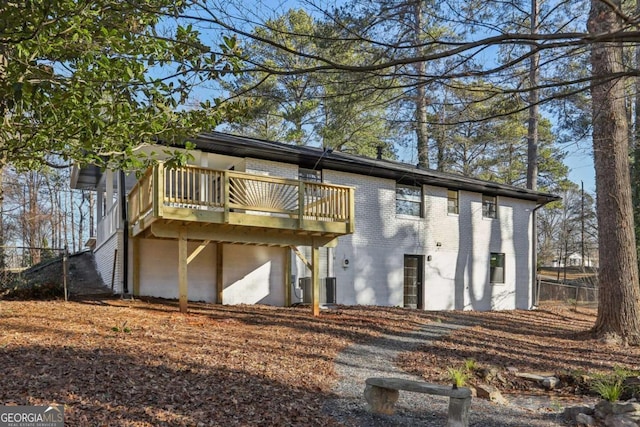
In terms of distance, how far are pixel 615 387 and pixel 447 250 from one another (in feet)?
37.9

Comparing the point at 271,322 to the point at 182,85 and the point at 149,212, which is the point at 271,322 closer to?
the point at 149,212

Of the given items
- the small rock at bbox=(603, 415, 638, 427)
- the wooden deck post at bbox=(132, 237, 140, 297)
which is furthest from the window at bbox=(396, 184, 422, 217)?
the small rock at bbox=(603, 415, 638, 427)

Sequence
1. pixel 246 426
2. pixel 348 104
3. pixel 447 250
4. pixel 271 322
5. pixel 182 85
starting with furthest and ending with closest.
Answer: pixel 447 250 < pixel 271 322 < pixel 348 104 < pixel 182 85 < pixel 246 426

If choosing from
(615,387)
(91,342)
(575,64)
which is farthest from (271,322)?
(575,64)

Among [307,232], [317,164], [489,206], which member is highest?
[317,164]

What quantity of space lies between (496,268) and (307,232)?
9973 mm

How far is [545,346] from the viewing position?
9578 millimetres

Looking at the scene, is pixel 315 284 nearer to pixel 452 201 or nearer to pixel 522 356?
pixel 522 356

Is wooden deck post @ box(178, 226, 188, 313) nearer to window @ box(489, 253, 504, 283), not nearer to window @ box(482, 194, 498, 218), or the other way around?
window @ box(482, 194, 498, 218)

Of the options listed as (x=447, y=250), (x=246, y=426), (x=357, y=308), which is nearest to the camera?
(x=246, y=426)

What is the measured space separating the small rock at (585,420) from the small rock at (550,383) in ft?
5.61

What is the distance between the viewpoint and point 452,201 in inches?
678

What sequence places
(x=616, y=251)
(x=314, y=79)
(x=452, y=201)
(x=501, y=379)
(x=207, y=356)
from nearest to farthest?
1. (x=314, y=79)
2. (x=207, y=356)
3. (x=501, y=379)
4. (x=616, y=251)
5. (x=452, y=201)

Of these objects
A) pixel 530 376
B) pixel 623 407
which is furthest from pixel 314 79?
pixel 530 376
